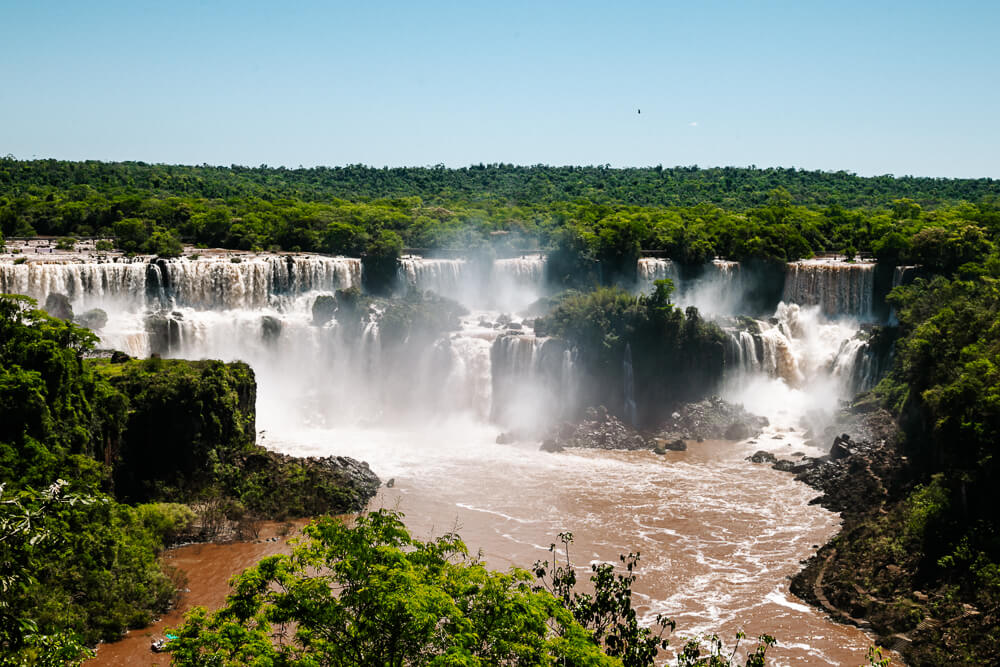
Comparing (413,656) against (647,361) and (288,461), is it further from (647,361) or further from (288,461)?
(647,361)

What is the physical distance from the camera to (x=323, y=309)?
46781mm

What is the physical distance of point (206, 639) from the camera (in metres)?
11.1

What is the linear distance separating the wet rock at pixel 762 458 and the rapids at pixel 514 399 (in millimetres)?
667

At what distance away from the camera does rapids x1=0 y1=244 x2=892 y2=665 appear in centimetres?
2816

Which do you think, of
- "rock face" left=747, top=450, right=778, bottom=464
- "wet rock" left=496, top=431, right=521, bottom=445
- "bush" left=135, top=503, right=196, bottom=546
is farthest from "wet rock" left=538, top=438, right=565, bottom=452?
"bush" left=135, top=503, right=196, bottom=546

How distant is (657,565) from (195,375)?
15.8 metres

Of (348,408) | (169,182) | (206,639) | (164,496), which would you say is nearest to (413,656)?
(206,639)

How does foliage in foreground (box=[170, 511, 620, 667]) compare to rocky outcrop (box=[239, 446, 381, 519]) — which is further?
rocky outcrop (box=[239, 446, 381, 519])

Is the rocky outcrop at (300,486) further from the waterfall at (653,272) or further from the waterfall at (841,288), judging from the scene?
the waterfall at (841,288)

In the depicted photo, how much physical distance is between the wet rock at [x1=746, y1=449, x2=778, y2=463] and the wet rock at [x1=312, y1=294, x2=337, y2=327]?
72.0ft

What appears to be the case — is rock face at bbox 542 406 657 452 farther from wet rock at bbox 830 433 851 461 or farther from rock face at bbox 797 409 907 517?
wet rock at bbox 830 433 851 461

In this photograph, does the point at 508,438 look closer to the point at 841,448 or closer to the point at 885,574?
the point at 841,448

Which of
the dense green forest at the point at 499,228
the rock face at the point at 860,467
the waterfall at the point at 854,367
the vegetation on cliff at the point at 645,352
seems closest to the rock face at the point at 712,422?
the vegetation on cliff at the point at 645,352

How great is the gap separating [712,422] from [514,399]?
31.1 ft
